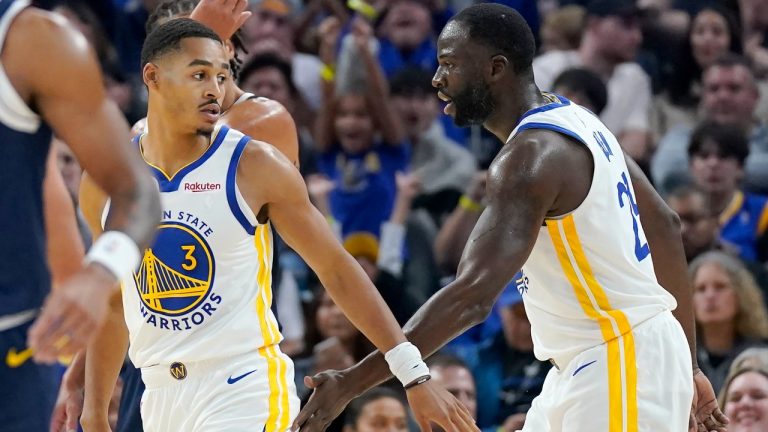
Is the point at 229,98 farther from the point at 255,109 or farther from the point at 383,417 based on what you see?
the point at 383,417

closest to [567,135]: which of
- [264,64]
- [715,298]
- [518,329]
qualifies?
[715,298]

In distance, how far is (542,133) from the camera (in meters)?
4.43

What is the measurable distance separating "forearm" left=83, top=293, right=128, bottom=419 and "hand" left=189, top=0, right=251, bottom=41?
3.85ft

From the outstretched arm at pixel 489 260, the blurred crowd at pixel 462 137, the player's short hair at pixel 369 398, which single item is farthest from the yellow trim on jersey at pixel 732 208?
the outstretched arm at pixel 489 260

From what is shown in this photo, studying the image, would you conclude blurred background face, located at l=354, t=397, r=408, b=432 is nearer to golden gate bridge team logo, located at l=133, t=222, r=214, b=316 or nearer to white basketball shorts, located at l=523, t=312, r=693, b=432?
white basketball shorts, located at l=523, t=312, r=693, b=432

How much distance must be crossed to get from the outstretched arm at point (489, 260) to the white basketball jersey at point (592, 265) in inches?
5.9

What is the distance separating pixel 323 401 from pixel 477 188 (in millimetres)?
4657

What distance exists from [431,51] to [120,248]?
25.9 feet

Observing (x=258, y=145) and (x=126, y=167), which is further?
(x=258, y=145)

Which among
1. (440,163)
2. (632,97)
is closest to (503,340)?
(440,163)

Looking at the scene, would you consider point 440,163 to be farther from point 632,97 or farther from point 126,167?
point 126,167

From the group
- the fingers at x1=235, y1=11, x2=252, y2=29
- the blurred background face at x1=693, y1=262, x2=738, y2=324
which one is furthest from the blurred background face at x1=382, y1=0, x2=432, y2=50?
the fingers at x1=235, y1=11, x2=252, y2=29

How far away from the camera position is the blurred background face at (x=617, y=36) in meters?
9.77

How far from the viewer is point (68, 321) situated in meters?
2.70
